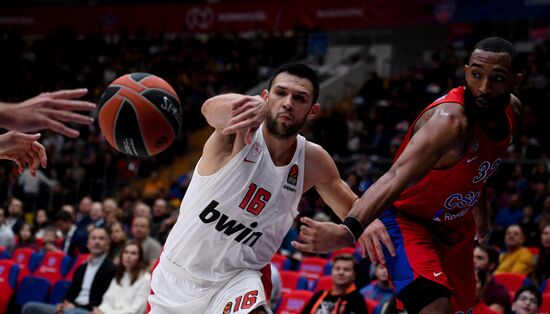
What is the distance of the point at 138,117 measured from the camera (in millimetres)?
4703

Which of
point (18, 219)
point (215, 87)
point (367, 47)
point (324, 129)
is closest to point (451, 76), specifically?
point (324, 129)

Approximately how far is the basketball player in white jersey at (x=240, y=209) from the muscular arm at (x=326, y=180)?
107mm

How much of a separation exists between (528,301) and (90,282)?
4863mm

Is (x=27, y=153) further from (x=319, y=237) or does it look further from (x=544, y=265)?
(x=544, y=265)

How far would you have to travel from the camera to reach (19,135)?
4.16m

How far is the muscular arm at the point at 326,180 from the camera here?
15.8 feet

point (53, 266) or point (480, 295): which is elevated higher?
point (480, 295)

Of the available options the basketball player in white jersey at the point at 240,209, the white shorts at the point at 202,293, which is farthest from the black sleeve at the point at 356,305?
the white shorts at the point at 202,293

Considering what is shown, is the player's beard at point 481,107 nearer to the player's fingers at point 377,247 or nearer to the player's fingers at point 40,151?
the player's fingers at point 377,247

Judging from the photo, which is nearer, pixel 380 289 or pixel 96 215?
pixel 380 289

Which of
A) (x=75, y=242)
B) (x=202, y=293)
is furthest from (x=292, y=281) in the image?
(x=202, y=293)

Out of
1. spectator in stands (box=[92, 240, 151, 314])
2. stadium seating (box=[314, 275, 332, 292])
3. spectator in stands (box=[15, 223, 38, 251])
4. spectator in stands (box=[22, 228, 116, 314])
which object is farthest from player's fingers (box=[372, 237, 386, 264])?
spectator in stands (box=[15, 223, 38, 251])

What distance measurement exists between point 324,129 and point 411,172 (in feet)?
36.1

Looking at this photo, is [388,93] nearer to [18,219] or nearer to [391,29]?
[391,29]
